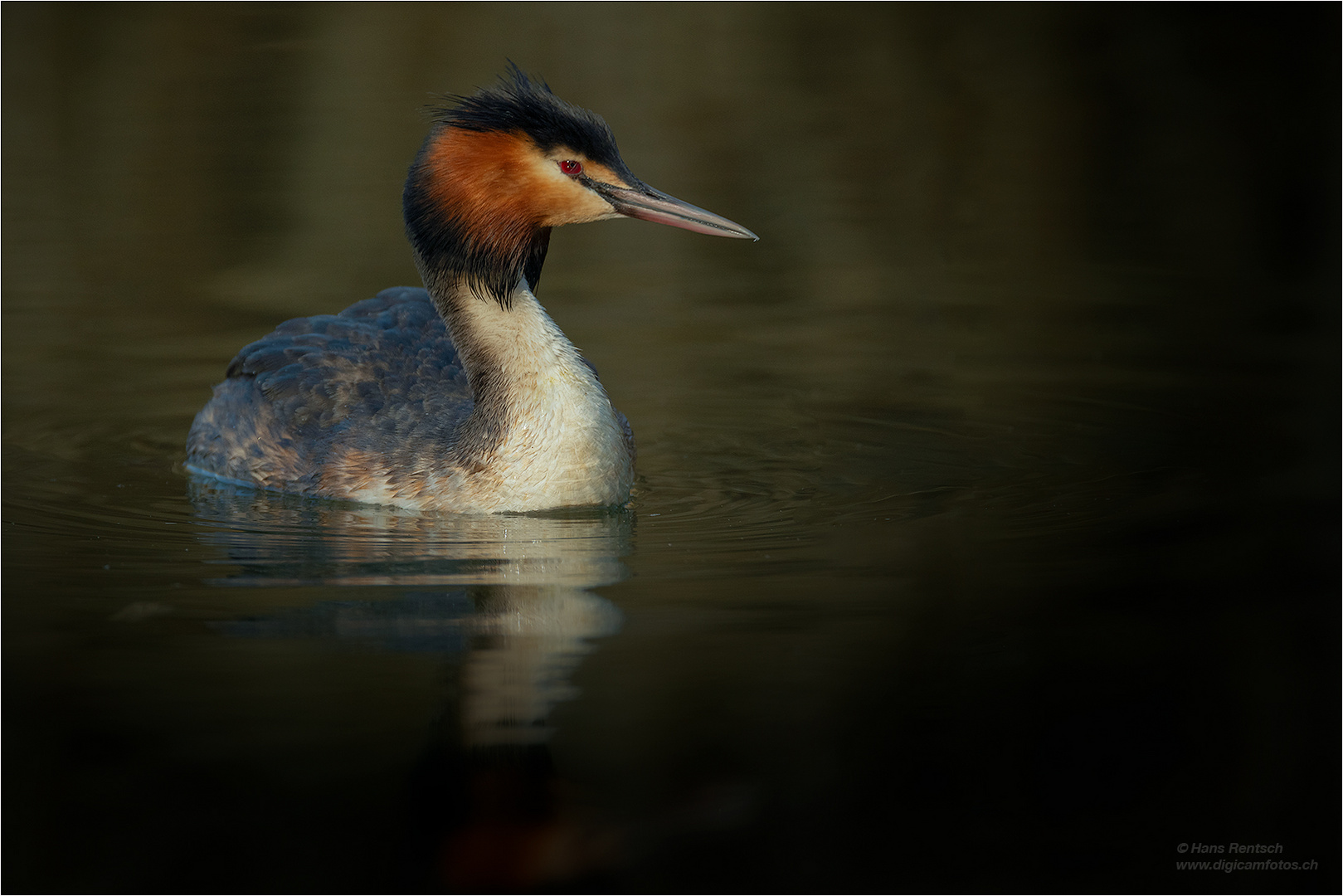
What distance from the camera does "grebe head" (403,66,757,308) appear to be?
7.52m

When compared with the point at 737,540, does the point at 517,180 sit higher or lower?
higher

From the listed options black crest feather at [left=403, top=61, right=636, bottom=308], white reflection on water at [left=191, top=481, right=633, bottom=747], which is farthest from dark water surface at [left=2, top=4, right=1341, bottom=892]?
black crest feather at [left=403, top=61, right=636, bottom=308]

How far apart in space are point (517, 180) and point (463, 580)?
1811 millimetres

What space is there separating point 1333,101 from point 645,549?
11.8 meters

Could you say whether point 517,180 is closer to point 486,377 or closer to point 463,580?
point 486,377

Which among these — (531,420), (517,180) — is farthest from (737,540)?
(517,180)

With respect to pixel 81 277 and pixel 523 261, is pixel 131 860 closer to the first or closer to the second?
pixel 523 261

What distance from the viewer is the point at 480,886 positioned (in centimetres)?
461

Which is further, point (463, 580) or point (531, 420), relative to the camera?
point (531, 420)

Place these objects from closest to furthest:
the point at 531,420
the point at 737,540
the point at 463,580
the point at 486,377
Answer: the point at 463,580, the point at 737,540, the point at 531,420, the point at 486,377

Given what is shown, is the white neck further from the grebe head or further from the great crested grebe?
the grebe head

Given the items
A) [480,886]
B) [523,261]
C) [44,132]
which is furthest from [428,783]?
[44,132]

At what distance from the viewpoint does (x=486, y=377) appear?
7.91m

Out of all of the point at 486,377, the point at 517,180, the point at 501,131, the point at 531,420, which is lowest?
the point at 531,420
